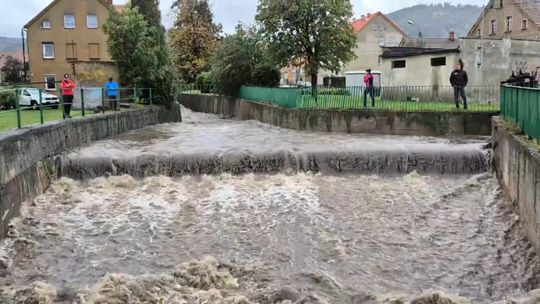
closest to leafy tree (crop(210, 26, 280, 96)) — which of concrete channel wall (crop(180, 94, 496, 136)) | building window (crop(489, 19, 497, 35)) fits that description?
concrete channel wall (crop(180, 94, 496, 136))

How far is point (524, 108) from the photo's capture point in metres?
10.3

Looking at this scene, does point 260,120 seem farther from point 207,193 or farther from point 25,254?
point 25,254

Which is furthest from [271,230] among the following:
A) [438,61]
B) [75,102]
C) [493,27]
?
[493,27]

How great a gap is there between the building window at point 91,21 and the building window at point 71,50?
81.2 inches

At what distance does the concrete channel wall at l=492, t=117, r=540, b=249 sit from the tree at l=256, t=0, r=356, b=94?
1493 centimetres

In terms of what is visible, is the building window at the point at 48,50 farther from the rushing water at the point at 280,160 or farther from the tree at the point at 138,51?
the rushing water at the point at 280,160

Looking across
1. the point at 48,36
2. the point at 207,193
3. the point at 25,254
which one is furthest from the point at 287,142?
the point at 48,36

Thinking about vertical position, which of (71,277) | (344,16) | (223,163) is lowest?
(71,277)

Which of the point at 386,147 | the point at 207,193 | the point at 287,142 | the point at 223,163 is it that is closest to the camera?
the point at 207,193

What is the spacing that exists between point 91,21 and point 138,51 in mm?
26787

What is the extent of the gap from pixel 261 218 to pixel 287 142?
21.3 feet

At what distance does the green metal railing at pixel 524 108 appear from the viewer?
9.07 m

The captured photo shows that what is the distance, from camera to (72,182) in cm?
1219

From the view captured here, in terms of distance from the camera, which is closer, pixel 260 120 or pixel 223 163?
pixel 223 163
